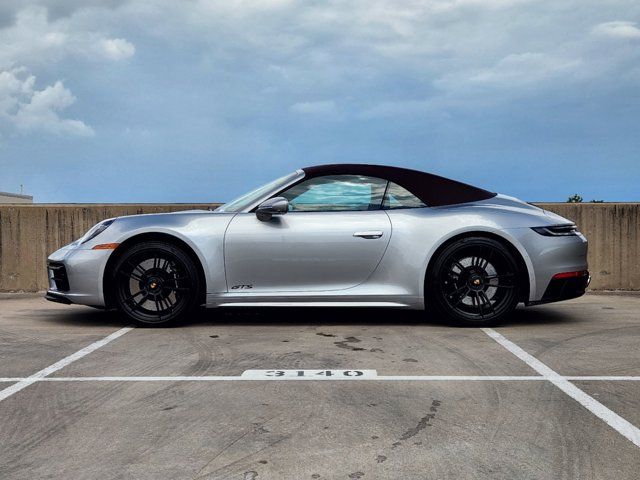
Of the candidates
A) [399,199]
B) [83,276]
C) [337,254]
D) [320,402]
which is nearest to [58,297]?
[83,276]

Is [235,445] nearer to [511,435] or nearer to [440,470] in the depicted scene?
[440,470]

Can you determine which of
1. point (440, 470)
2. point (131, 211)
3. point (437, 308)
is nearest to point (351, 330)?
point (437, 308)

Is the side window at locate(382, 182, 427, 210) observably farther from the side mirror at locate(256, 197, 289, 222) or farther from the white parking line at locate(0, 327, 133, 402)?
the white parking line at locate(0, 327, 133, 402)

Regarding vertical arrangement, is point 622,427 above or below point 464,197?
below

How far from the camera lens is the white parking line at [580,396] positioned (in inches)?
128

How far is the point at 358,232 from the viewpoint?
6.12 metres

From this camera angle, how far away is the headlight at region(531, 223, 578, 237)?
627 centimetres

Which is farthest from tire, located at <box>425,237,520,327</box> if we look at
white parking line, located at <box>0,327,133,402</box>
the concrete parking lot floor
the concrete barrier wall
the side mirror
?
the concrete barrier wall

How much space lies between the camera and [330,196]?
6.32m

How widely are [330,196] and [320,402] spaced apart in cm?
287

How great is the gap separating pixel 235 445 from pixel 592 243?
26.7ft

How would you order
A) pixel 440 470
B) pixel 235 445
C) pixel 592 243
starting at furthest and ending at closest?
pixel 592 243, pixel 235 445, pixel 440 470

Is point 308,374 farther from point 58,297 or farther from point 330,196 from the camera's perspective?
point 58,297

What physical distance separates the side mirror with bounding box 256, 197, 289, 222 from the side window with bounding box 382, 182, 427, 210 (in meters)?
0.93
